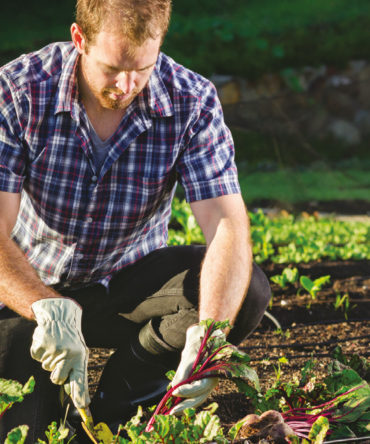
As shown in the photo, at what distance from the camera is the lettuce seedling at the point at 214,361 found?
67.3 inches

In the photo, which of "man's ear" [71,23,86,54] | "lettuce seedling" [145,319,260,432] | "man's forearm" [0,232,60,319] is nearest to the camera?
"lettuce seedling" [145,319,260,432]

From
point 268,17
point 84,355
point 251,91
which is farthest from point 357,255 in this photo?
point 268,17

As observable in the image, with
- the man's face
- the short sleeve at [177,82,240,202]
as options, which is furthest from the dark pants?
the man's face

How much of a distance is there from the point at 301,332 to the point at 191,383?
1361 millimetres

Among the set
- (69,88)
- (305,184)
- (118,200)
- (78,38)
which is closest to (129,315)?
(118,200)

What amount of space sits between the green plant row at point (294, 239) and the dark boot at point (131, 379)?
1.55 m

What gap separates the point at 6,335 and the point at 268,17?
29.0 ft

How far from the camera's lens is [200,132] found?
2273mm

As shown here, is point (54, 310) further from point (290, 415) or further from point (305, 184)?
point (305, 184)

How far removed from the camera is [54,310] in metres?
1.79

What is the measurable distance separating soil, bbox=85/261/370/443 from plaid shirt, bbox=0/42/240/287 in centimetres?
61

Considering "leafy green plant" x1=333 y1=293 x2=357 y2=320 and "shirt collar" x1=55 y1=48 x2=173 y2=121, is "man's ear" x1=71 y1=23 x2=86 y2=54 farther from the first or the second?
"leafy green plant" x1=333 y1=293 x2=357 y2=320

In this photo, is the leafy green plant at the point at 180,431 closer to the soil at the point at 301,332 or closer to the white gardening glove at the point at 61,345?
the white gardening glove at the point at 61,345

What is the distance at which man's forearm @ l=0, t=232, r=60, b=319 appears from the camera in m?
1.85
